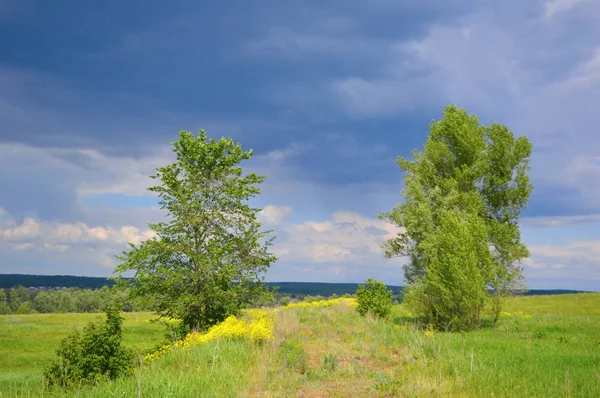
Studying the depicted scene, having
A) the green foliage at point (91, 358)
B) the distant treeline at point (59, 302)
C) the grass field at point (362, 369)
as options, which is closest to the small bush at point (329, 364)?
the grass field at point (362, 369)

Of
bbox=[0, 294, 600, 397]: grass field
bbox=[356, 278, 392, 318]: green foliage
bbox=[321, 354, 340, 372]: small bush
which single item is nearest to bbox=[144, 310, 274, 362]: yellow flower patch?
bbox=[0, 294, 600, 397]: grass field

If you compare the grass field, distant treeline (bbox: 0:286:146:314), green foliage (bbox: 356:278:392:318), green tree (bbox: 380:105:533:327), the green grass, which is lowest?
distant treeline (bbox: 0:286:146:314)

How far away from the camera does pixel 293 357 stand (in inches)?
580

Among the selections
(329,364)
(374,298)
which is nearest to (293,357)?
(329,364)

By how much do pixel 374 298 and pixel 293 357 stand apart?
18.5m

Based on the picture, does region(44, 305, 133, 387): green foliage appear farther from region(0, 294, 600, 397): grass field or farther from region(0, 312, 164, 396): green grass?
region(0, 312, 164, 396): green grass

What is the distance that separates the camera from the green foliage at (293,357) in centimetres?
1438

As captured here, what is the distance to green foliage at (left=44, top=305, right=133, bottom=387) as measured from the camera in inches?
527

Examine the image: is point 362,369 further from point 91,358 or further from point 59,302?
point 59,302

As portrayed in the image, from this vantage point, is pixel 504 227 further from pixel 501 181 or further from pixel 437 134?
pixel 437 134

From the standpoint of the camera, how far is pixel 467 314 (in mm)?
27719

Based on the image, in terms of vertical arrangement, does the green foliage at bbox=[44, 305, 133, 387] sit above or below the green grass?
above

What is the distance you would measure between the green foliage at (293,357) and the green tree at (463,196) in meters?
14.8

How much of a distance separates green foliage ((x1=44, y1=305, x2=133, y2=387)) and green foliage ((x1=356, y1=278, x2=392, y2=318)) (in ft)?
66.5
